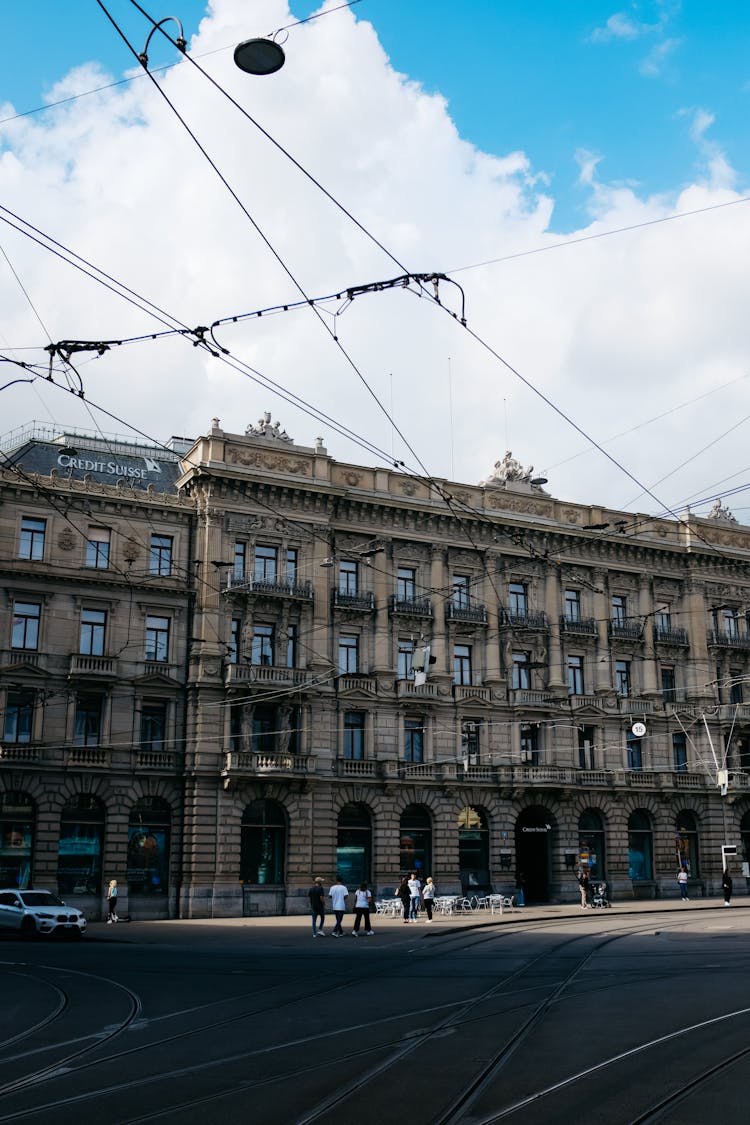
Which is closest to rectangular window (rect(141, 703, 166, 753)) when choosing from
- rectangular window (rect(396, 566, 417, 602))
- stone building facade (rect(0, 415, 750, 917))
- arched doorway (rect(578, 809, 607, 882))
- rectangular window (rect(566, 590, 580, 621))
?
stone building facade (rect(0, 415, 750, 917))

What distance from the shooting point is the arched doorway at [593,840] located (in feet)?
182

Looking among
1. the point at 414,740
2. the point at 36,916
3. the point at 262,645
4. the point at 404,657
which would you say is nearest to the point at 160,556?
the point at 262,645

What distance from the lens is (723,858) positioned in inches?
2264

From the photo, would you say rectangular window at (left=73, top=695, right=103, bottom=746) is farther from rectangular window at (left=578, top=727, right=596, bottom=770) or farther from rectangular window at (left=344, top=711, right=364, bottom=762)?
rectangular window at (left=578, top=727, right=596, bottom=770)

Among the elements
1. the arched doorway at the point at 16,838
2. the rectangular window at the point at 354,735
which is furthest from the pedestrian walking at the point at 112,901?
the rectangular window at the point at 354,735

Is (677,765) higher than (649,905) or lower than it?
higher

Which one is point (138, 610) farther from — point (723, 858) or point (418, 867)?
point (723, 858)

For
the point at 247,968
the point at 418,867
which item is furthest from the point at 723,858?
the point at 247,968

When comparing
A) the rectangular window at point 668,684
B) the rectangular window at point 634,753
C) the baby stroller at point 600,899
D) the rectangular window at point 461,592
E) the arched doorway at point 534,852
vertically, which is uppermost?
the rectangular window at point 461,592

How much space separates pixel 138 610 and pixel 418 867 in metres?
17.8

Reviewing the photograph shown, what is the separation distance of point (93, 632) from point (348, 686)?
11.8 m

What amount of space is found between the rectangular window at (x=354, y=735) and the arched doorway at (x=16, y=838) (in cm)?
1423

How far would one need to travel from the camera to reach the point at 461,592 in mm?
55031

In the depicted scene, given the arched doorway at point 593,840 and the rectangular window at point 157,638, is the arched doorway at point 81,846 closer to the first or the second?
the rectangular window at point 157,638
